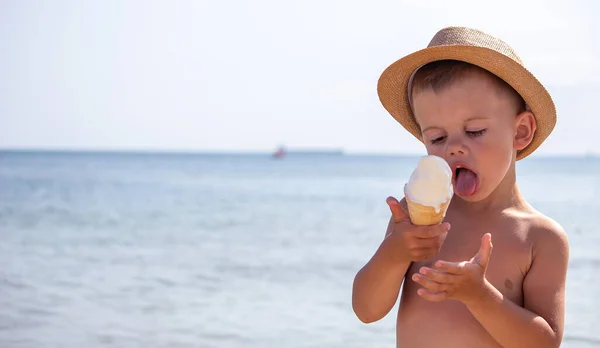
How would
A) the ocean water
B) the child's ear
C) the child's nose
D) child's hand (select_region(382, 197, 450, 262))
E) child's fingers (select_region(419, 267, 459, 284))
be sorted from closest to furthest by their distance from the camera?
child's fingers (select_region(419, 267, 459, 284)) < child's hand (select_region(382, 197, 450, 262)) < the child's nose < the child's ear < the ocean water

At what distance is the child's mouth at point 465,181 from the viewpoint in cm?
234

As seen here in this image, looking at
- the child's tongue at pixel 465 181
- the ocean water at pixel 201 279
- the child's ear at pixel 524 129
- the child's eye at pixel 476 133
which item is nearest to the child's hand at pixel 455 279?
the child's tongue at pixel 465 181

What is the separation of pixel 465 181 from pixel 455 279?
15.0 inches

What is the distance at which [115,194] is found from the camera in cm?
2211

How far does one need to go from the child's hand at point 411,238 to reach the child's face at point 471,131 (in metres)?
0.20

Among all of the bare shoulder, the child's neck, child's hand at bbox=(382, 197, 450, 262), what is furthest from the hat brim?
child's hand at bbox=(382, 197, 450, 262)

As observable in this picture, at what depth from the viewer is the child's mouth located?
2344mm

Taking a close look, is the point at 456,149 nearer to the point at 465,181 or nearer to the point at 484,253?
the point at 465,181

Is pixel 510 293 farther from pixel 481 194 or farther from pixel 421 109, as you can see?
pixel 421 109

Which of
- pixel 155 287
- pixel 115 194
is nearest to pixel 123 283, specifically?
pixel 155 287

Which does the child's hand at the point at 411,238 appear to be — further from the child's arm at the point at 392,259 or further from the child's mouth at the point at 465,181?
the child's mouth at the point at 465,181

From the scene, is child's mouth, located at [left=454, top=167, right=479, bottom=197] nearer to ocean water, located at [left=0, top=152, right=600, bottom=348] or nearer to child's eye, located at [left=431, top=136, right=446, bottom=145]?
child's eye, located at [left=431, top=136, right=446, bottom=145]

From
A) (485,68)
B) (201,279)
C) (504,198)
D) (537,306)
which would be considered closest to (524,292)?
(537,306)

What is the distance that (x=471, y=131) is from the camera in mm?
2359
